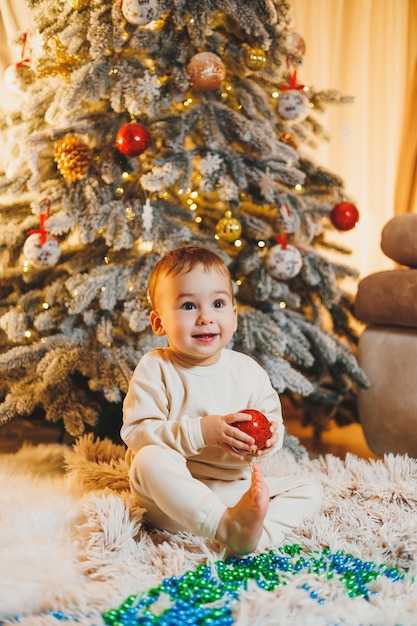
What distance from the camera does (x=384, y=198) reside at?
8.97ft

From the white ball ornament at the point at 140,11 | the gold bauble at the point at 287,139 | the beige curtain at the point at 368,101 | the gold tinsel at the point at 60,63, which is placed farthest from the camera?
the beige curtain at the point at 368,101

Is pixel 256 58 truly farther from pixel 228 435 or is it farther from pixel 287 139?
pixel 228 435

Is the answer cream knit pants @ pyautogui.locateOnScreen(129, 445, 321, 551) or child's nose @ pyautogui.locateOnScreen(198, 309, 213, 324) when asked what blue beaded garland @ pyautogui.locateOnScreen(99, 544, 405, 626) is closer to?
cream knit pants @ pyautogui.locateOnScreen(129, 445, 321, 551)

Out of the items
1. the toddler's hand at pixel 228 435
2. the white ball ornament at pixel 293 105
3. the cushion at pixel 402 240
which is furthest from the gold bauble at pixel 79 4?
the toddler's hand at pixel 228 435

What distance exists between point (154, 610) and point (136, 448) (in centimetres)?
32

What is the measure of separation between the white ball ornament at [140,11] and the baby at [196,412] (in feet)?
2.28

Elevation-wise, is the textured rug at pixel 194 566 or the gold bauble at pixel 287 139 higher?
the gold bauble at pixel 287 139

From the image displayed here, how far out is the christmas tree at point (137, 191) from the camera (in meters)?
1.54

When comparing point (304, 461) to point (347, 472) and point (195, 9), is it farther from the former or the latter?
point (195, 9)

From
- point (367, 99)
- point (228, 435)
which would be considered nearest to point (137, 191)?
point (228, 435)

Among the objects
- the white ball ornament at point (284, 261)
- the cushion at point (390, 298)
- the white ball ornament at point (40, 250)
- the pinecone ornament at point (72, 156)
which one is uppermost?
the pinecone ornament at point (72, 156)

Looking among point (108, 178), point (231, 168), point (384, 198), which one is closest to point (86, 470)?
point (108, 178)

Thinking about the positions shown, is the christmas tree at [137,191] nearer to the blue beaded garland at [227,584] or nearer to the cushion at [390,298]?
the cushion at [390,298]

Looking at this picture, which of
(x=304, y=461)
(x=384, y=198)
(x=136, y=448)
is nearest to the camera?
(x=136, y=448)
